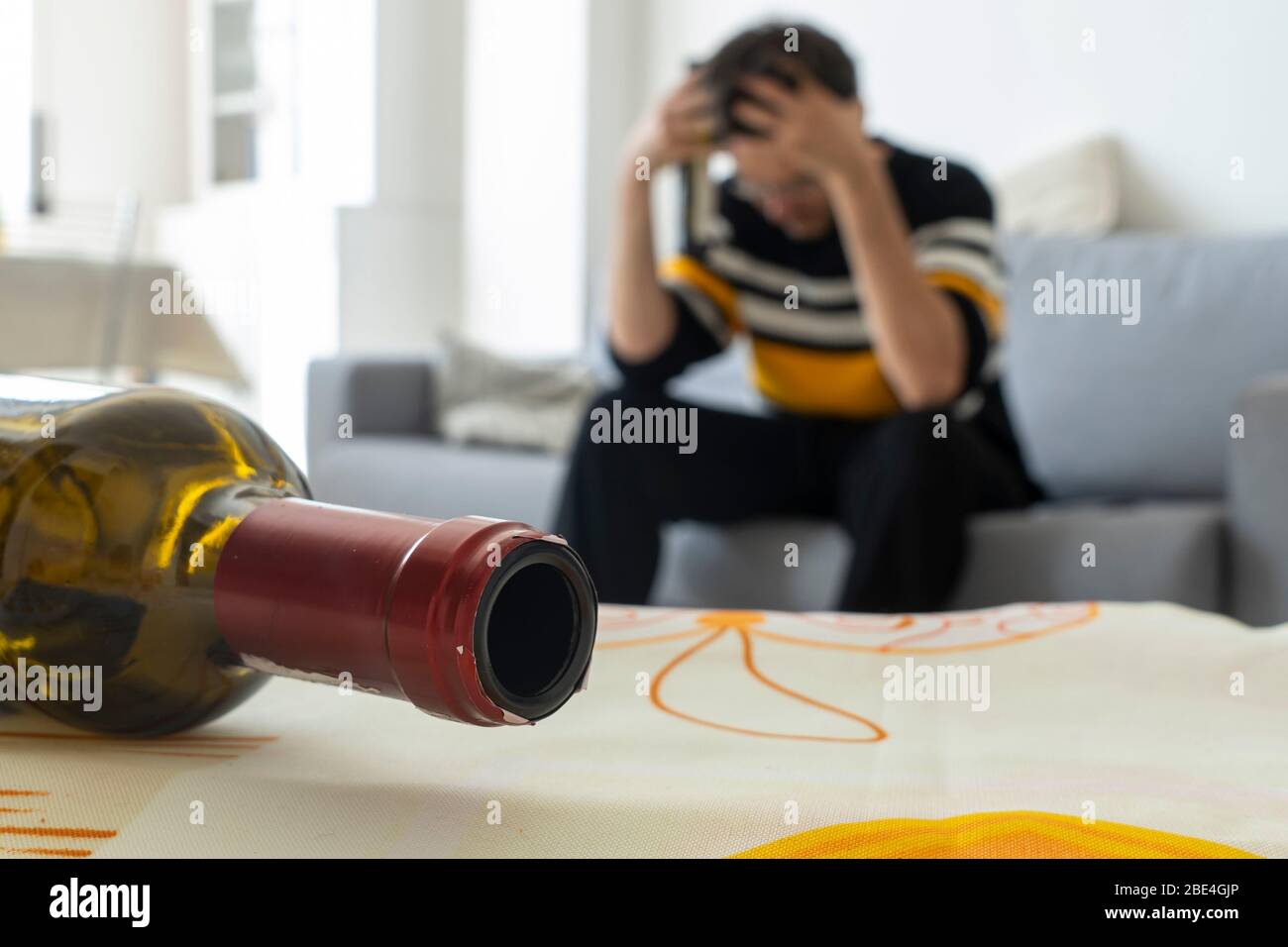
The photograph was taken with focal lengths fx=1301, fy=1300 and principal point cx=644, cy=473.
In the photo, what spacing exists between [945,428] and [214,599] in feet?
4.35

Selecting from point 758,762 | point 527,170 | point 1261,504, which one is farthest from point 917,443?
point 527,170

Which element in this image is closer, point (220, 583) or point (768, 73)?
point (220, 583)

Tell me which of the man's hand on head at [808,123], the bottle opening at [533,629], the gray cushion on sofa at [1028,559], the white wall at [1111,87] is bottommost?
the gray cushion on sofa at [1028,559]

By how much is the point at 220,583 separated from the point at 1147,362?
187 cm

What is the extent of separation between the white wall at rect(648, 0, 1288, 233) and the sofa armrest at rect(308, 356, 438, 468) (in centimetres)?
104

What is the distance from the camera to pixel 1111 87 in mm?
2674

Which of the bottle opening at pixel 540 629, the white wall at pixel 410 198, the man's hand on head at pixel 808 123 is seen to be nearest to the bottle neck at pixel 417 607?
the bottle opening at pixel 540 629

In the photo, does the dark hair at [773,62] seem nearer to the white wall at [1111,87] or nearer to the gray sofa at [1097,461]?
the gray sofa at [1097,461]

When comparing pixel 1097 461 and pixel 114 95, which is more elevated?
pixel 114 95

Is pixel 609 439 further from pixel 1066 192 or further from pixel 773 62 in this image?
pixel 1066 192

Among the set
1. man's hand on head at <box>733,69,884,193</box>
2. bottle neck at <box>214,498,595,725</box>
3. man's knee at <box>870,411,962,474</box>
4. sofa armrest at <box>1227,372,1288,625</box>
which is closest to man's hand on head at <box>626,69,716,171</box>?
man's hand on head at <box>733,69,884,193</box>

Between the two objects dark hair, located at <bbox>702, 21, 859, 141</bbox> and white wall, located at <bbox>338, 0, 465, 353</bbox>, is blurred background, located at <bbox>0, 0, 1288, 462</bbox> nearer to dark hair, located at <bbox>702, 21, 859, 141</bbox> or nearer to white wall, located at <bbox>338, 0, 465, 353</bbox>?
white wall, located at <bbox>338, 0, 465, 353</bbox>

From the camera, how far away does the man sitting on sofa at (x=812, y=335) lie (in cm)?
152

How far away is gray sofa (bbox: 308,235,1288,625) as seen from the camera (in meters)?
1.47
